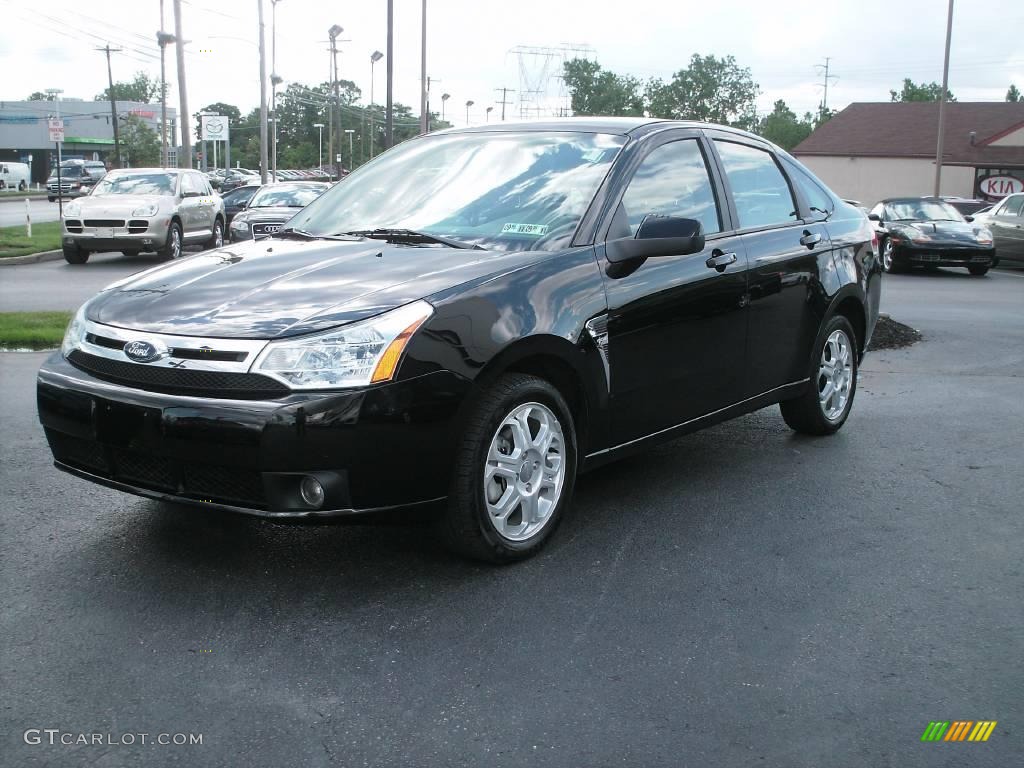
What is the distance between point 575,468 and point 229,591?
141 cm

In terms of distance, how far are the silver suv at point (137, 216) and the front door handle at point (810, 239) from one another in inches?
617

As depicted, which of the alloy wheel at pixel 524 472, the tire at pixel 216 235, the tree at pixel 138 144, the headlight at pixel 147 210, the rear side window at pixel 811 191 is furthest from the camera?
the tree at pixel 138 144

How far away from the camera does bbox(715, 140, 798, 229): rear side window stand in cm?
553

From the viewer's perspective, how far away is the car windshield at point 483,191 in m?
4.60

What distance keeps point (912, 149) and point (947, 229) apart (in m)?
41.7

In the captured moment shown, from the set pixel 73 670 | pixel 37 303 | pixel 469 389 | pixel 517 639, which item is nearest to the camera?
pixel 73 670

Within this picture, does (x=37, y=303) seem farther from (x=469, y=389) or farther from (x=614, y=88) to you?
(x=614, y=88)

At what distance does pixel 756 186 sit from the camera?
573cm

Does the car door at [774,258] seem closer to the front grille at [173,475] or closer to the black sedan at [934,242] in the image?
the front grille at [173,475]

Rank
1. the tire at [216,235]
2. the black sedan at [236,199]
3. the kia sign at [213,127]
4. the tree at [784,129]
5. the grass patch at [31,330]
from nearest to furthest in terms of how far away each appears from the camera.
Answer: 1. the grass patch at [31,330]
2. the tire at [216,235]
3. the black sedan at [236,199]
4. the kia sign at [213,127]
5. the tree at [784,129]

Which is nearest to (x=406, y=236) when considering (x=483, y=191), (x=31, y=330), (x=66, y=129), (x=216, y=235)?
(x=483, y=191)

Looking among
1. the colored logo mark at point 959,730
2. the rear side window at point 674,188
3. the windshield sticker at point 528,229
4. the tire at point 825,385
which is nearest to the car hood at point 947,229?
the tire at point 825,385

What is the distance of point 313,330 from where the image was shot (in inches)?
146

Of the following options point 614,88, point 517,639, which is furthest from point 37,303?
point 614,88
